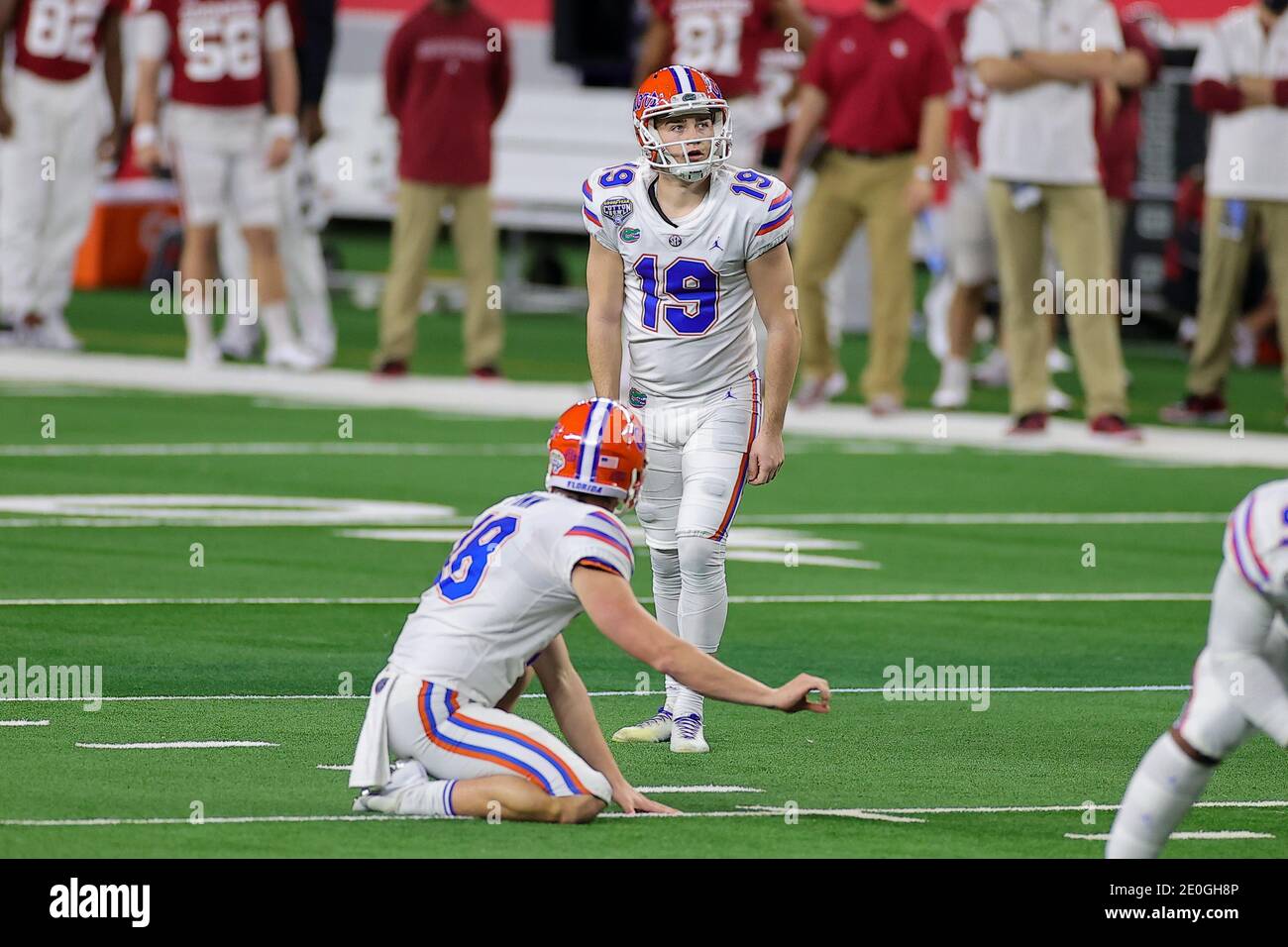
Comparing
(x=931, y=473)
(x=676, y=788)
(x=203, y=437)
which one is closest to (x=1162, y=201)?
(x=931, y=473)

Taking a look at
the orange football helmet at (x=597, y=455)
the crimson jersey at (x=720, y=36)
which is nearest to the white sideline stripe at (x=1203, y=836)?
the orange football helmet at (x=597, y=455)

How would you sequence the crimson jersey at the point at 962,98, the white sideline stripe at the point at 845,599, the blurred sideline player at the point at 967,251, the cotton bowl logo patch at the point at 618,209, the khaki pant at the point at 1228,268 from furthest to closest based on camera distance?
the crimson jersey at the point at 962,98 → the blurred sideline player at the point at 967,251 → the khaki pant at the point at 1228,268 → the white sideline stripe at the point at 845,599 → the cotton bowl logo patch at the point at 618,209

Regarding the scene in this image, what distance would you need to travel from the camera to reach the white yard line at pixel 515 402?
54.5 ft

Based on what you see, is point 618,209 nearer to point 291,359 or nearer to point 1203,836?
point 1203,836

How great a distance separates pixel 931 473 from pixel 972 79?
4.08m

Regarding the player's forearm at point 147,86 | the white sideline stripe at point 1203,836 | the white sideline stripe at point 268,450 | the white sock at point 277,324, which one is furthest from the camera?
the white sock at point 277,324

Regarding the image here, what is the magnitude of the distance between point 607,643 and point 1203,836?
3810mm

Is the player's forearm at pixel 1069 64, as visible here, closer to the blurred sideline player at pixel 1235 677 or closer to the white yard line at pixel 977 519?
the white yard line at pixel 977 519

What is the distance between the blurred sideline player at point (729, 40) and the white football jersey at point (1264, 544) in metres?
12.0

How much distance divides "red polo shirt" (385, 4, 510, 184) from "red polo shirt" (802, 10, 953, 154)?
262cm

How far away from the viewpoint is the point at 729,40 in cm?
1792

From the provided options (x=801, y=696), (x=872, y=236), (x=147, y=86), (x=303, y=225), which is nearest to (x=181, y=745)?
(x=801, y=696)

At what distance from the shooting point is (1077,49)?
16203mm

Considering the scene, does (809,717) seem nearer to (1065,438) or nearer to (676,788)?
(676,788)
